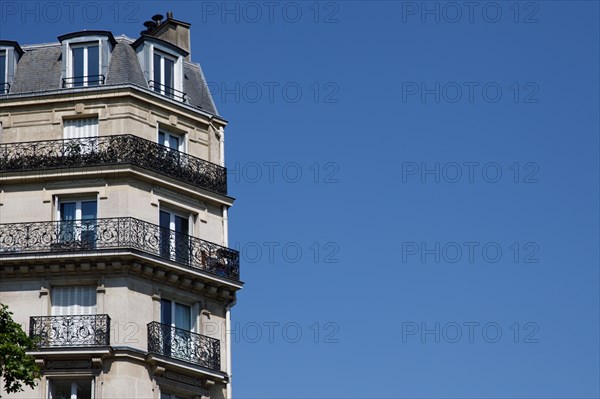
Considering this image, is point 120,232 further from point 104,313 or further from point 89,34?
point 89,34

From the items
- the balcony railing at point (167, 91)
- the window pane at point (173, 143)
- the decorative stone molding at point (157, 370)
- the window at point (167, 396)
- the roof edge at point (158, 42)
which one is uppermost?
the roof edge at point (158, 42)

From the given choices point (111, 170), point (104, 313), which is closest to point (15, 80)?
point (111, 170)

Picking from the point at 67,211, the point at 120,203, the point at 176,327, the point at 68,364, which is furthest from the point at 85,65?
the point at 68,364

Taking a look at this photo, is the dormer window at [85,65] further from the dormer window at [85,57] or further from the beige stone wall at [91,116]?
the beige stone wall at [91,116]

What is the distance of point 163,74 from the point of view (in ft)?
141

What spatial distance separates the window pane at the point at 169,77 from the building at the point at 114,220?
41 mm

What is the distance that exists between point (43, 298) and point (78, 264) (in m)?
1.26

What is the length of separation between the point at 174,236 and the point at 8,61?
7259mm

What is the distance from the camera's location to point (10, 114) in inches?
1644

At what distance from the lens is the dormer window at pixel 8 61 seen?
42562 millimetres

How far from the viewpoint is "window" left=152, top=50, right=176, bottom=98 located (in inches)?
1678

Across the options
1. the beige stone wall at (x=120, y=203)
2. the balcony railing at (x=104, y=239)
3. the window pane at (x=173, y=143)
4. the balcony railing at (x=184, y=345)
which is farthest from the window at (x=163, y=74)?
the balcony railing at (x=184, y=345)

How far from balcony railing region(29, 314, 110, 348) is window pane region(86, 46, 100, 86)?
701 cm

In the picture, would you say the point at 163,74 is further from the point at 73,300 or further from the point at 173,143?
the point at 73,300
